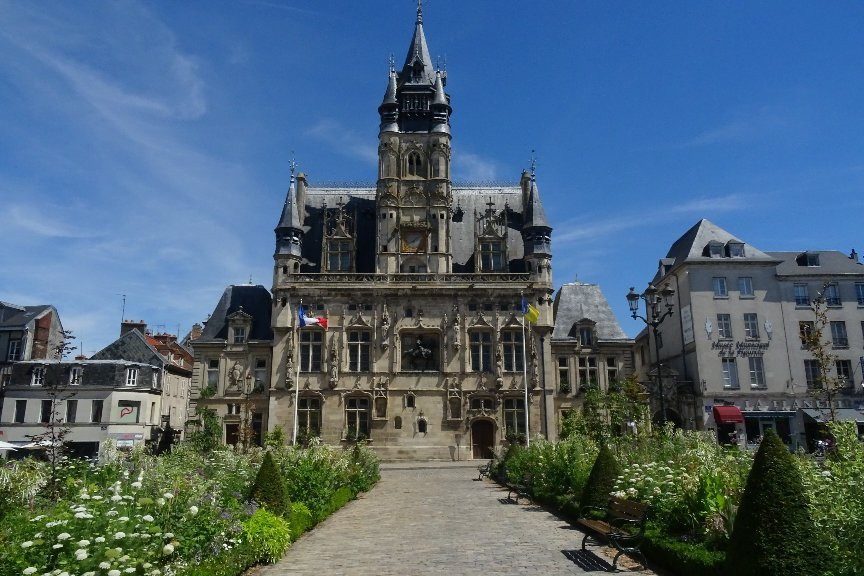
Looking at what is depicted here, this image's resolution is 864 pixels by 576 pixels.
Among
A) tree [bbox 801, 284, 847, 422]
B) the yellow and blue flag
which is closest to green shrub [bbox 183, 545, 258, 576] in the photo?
tree [bbox 801, 284, 847, 422]

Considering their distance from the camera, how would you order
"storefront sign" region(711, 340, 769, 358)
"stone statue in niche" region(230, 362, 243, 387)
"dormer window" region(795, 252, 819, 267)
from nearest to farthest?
"storefront sign" region(711, 340, 769, 358) < "dormer window" region(795, 252, 819, 267) < "stone statue in niche" region(230, 362, 243, 387)

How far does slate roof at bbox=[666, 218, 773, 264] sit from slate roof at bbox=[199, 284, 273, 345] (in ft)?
102

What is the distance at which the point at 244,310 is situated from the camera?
164 ft

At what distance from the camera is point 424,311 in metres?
47.2

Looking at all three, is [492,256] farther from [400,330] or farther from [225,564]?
[225,564]

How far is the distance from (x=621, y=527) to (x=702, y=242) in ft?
126

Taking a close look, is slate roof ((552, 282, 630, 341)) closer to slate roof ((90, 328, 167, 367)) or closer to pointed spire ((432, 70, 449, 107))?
pointed spire ((432, 70, 449, 107))

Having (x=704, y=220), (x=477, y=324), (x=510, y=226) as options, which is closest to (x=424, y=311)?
(x=477, y=324)

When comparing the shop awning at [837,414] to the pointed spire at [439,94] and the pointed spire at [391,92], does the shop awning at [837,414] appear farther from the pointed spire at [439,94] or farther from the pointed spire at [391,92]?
the pointed spire at [391,92]

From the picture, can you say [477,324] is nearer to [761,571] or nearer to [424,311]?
[424,311]

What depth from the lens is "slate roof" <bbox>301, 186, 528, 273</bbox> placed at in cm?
5066

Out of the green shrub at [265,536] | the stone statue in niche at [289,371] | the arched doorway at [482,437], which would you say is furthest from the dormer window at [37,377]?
the green shrub at [265,536]

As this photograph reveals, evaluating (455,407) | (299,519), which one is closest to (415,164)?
(455,407)

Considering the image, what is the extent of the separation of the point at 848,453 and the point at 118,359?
54.3m
